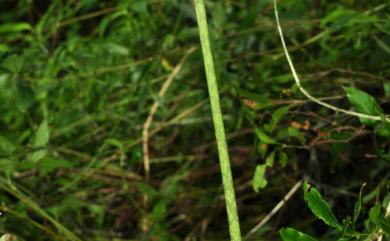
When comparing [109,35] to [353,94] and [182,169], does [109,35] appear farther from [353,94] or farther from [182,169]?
[353,94]

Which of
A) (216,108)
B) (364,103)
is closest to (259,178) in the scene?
(364,103)

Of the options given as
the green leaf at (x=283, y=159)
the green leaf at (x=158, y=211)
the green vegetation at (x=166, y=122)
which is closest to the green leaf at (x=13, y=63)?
the green vegetation at (x=166, y=122)

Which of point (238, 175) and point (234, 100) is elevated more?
point (234, 100)

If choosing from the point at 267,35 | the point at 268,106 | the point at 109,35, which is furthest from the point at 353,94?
the point at 109,35

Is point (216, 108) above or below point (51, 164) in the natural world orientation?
above

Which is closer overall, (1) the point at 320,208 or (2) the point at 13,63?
(1) the point at 320,208

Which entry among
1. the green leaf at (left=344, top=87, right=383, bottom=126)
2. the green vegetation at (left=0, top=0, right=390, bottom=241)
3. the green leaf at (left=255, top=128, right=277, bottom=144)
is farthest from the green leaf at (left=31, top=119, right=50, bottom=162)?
the green leaf at (left=344, top=87, right=383, bottom=126)

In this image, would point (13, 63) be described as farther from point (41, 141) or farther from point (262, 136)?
point (262, 136)

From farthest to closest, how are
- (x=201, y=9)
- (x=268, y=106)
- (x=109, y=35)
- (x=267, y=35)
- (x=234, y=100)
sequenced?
(x=109, y=35) < (x=267, y=35) < (x=234, y=100) < (x=268, y=106) < (x=201, y=9)
